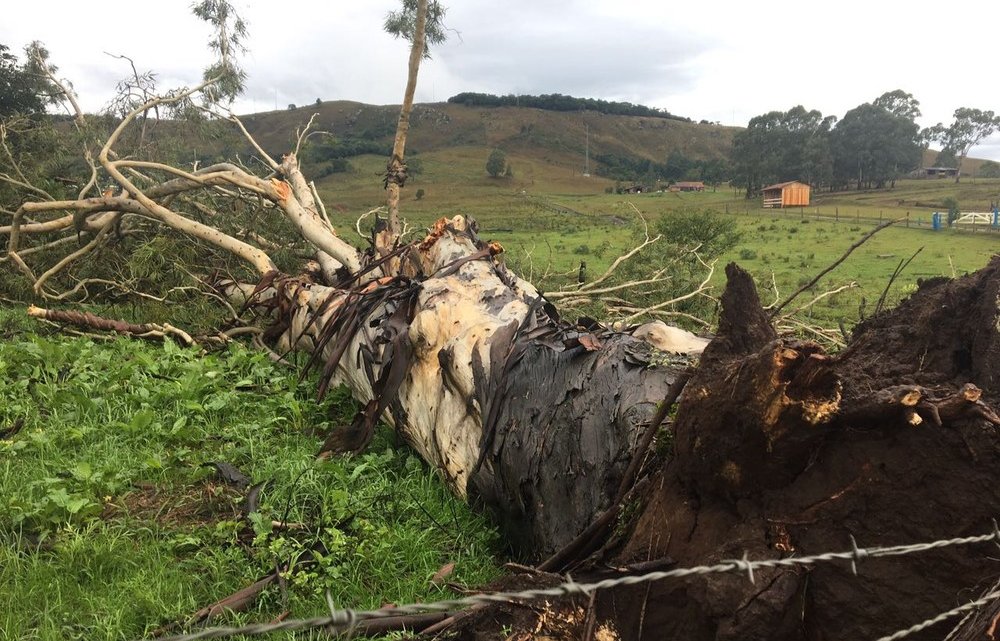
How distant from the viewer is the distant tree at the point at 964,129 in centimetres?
6544

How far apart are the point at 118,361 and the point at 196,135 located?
29.4ft

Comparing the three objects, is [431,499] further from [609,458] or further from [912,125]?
[912,125]

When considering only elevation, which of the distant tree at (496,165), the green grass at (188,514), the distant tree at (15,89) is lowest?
the green grass at (188,514)

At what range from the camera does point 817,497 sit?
1.34 m

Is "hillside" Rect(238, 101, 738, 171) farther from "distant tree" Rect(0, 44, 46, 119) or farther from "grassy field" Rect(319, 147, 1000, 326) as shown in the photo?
"distant tree" Rect(0, 44, 46, 119)

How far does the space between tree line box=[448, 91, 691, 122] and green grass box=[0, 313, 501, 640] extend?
12664 cm

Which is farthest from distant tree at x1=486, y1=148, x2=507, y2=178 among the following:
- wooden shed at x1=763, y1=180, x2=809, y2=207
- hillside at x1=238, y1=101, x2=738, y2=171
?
wooden shed at x1=763, y1=180, x2=809, y2=207

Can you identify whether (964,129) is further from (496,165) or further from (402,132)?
(402,132)

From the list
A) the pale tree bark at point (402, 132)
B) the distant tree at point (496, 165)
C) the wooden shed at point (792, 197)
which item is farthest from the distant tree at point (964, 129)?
the pale tree bark at point (402, 132)

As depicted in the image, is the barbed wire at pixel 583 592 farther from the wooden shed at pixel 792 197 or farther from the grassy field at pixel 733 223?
the wooden shed at pixel 792 197

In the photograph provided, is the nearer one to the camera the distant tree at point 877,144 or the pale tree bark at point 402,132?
the pale tree bark at point 402,132

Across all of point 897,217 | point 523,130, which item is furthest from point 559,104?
point 897,217

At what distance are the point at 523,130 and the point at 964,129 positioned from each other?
6473 cm

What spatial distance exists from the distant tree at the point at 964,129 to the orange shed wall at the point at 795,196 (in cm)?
2393
